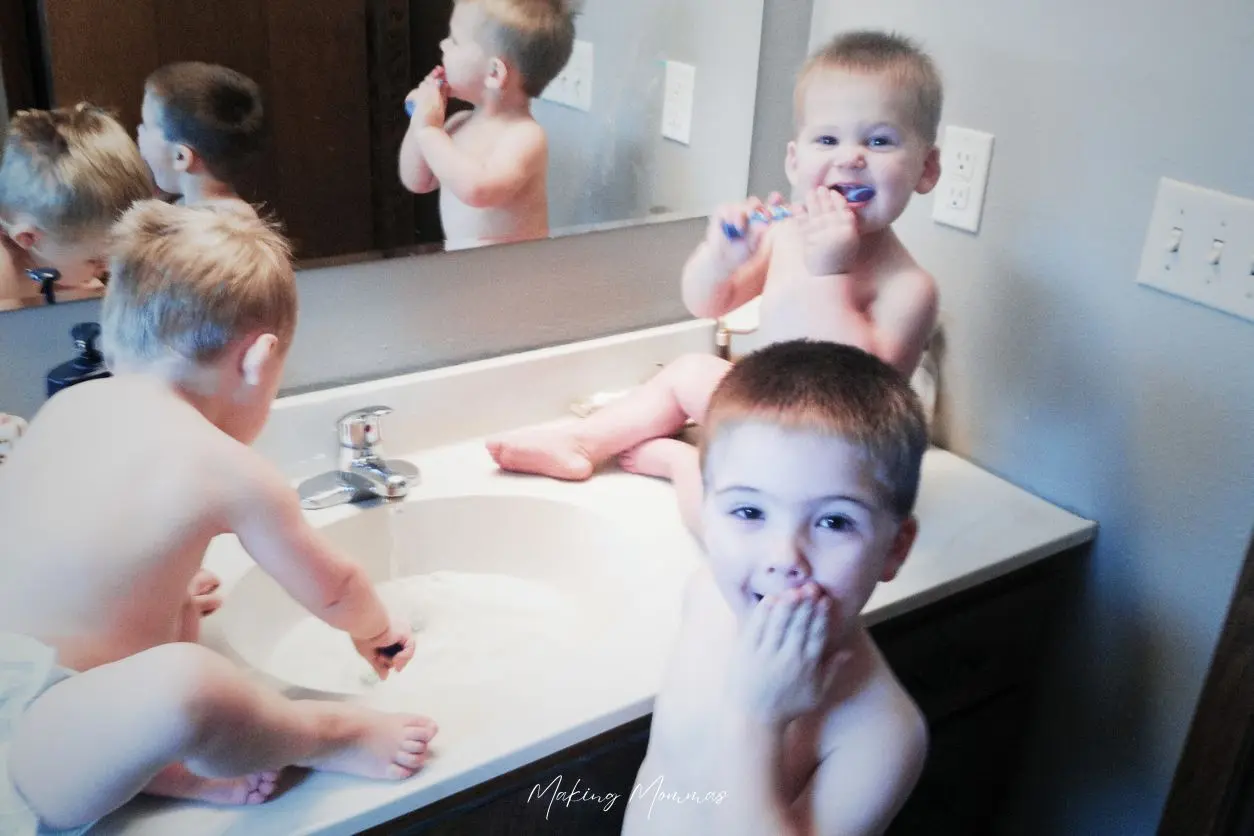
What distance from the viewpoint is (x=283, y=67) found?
39.9 inches

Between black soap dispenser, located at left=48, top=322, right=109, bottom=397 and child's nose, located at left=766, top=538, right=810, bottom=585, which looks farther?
black soap dispenser, located at left=48, top=322, right=109, bottom=397

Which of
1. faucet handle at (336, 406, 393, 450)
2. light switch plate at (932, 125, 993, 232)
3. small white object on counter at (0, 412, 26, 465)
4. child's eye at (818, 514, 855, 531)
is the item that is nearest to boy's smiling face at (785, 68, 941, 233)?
light switch plate at (932, 125, 993, 232)

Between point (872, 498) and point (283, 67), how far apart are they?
69 cm

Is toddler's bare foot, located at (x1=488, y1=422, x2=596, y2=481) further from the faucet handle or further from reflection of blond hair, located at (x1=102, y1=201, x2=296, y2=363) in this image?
reflection of blond hair, located at (x1=102, y1=201, x2=296, y2=363)

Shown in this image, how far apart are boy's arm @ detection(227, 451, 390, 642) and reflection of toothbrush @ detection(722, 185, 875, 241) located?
0.49m

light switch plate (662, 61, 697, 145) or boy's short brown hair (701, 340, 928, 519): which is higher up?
light switch plate (662, 61, 697, 145)

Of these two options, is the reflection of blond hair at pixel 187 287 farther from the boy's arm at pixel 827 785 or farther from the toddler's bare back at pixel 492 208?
the boy's arm at pixel 827 785

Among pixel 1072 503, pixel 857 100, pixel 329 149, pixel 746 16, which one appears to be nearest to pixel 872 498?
pixel 857 100

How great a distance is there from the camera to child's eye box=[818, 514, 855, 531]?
29.8 inches

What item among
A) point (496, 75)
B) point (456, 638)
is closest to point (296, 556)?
point (456, 638)

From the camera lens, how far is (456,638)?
3.43 feet

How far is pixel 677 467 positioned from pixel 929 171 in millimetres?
400

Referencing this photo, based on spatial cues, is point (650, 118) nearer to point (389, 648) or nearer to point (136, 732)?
point (389, 648)

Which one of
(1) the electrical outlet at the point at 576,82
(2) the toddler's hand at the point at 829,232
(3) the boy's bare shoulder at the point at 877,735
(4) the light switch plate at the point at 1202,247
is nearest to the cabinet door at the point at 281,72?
(1) the electrical outlet at the point at 576,82
